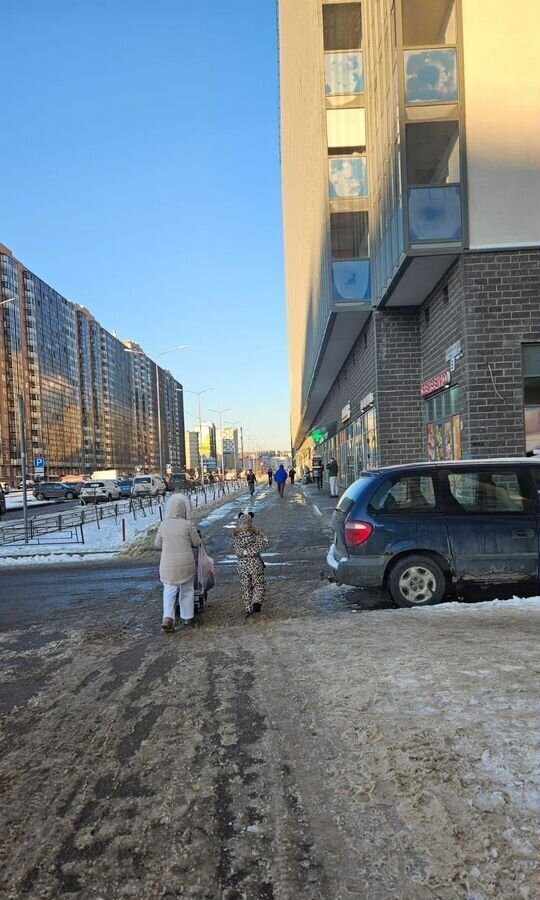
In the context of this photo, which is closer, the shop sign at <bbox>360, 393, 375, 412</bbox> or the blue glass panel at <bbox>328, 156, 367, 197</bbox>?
the shop sign at <bbox>360, 393, 375, 412</bbox>

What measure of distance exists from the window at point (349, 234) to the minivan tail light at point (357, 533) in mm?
14829

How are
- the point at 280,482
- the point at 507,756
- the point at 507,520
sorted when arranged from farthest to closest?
the point at 280,482 → the point at 507,520 → the point at 507,756

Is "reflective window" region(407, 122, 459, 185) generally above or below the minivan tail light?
above

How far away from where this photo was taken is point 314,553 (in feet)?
41.9

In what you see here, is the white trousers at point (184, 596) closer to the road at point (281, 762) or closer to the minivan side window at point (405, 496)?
the road at point (281, 762)

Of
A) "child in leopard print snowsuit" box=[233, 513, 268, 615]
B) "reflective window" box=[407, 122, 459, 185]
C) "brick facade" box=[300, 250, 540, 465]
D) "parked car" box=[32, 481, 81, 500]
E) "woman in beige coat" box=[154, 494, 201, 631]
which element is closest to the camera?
"woman in beige coat" box=[154, 494, 201, 631]

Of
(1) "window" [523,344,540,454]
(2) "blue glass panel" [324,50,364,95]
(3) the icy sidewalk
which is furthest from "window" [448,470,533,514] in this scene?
(2) "blue glass panel" [324,50,364,95]

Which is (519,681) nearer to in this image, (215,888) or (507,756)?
(507,756)

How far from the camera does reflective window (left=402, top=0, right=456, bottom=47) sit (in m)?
14.3

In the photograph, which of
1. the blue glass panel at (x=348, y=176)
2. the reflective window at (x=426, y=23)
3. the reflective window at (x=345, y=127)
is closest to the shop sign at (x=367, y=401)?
the blue glass panel at (x=348, y=176)

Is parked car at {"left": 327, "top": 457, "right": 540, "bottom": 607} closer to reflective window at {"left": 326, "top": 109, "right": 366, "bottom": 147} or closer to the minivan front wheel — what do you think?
the minivan front wheel

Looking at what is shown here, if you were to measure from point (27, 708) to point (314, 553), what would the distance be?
8.63 metres

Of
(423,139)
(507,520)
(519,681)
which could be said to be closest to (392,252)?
(423,139)

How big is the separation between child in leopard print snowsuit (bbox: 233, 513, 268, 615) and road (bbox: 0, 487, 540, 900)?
3.05 ft
